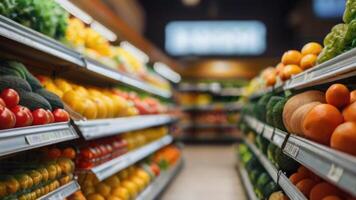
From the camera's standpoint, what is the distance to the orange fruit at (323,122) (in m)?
1.82

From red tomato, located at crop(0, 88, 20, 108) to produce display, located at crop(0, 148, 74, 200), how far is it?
0.36m

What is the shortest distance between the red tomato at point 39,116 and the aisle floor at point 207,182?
124 inches

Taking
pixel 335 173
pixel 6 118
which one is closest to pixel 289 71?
pixel 335 173

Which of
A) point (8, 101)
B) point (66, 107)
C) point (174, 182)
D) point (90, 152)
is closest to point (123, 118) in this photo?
point (90, 152)

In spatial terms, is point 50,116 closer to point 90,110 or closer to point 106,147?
point 90,110

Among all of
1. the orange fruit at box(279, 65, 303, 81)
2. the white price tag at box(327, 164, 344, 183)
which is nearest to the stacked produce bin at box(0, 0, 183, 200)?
the white price tag at box(327, 164, 344, 183)

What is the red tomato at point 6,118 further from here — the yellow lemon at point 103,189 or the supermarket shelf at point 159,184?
the supermarket shelf at point 159,184

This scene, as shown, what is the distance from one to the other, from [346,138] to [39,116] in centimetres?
152

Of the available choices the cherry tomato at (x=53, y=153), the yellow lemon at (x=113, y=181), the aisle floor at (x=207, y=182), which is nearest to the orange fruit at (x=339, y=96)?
the cherry tomato at (x=53, y=153)

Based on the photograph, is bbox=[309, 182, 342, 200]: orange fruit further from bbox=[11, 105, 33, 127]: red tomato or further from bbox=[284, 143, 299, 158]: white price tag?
bbox=[11, 105, 33, 127]: red tomato

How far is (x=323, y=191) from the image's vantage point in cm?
208

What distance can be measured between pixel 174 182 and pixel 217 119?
728 centimetres

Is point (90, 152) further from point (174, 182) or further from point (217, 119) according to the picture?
point (217, 119)

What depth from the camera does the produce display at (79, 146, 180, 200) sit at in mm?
3269
